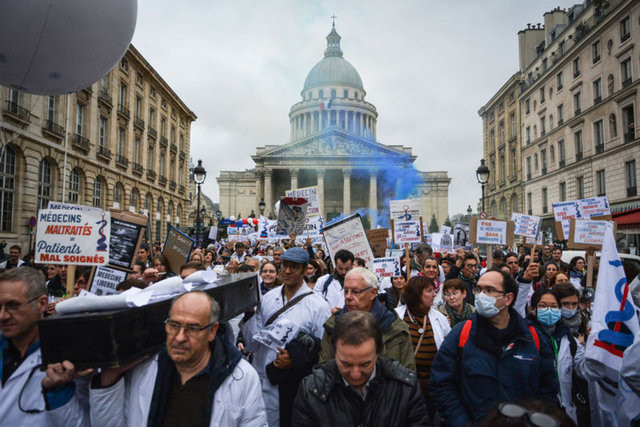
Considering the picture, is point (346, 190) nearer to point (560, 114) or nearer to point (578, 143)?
point (560, 114)

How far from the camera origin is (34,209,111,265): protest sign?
4.24m

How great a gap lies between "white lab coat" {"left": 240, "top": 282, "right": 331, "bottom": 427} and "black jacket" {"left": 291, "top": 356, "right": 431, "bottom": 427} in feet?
3.39

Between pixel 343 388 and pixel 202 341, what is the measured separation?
72 cm

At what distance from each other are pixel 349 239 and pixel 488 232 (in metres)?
3.42

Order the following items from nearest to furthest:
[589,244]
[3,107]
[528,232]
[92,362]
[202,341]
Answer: [92,362] < [202,341] < [589,244] < [528,232] < [3,107]

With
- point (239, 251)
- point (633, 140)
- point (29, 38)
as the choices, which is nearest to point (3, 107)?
point (239, 251)

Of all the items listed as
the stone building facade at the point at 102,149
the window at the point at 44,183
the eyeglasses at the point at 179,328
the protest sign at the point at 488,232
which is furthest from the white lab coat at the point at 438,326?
the window at the point at 44,183

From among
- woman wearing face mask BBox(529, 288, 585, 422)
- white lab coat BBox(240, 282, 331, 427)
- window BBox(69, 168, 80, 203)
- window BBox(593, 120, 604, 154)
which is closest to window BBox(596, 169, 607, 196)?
window BBox(593, 120, 604, 154)

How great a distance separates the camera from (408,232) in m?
8.82

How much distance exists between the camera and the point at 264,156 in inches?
2382

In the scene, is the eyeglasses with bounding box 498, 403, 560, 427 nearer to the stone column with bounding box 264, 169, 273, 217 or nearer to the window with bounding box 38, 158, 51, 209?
the window with bounding box 38, 158, 51, 209

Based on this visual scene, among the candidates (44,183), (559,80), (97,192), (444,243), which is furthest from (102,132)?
(559,80)

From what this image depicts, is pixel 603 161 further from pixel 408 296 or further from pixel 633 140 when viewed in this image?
pixel 408 296

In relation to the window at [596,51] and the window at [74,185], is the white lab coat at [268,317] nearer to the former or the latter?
the window at [74,185]
